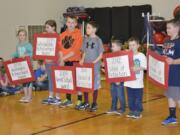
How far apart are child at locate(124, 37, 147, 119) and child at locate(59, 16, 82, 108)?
966mm

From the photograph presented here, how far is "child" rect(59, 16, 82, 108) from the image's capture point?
5.79 m

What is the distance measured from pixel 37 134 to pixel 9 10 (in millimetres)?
6349

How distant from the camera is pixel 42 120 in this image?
5.22m

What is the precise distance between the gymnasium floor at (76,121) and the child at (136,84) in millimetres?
155

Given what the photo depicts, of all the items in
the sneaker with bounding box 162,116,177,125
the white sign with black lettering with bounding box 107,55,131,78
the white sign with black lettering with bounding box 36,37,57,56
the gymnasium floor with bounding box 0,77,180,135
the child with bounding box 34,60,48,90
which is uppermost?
the white sign with black lettering with bounding box 36,37,57,56

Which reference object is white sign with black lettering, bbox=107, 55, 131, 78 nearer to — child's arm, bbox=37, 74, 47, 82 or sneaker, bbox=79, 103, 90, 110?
sneaker, bbox=79, 103, 90, 110

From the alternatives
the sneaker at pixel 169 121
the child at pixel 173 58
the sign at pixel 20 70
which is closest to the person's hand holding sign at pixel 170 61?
the child at pixel 173 58

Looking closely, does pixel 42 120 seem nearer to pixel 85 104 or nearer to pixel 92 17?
pixel 85 104

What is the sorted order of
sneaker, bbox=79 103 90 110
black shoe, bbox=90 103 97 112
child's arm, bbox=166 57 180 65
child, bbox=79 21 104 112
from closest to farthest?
child's arm, bbox=166 57 180 65 < child, bbox=79 21 104 112 < black shoe, bbox=90 103 97 112 < sneaker, bbox=79 103 90 110

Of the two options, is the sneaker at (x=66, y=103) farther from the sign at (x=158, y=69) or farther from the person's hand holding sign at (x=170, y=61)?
the person's hand holding sign at (x=170, y=61)

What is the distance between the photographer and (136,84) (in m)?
5.16

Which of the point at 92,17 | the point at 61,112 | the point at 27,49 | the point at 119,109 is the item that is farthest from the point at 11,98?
the point at 92,17

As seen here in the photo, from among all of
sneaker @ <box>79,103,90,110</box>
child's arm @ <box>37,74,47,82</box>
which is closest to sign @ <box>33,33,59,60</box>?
sneaker @ <box>79,103,90,110</box>

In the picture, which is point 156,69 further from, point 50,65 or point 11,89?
point 11,89
